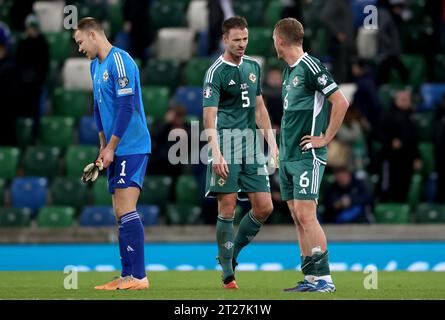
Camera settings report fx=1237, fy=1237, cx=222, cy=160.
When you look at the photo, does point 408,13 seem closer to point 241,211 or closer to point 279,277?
point 241,211

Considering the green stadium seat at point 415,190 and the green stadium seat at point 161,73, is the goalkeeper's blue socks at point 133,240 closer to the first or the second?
the green stadium seat at point 415,190

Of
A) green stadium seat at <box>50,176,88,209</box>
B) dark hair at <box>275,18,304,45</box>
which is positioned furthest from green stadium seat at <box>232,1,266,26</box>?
dark hair at <box>275,18,304,45</box>

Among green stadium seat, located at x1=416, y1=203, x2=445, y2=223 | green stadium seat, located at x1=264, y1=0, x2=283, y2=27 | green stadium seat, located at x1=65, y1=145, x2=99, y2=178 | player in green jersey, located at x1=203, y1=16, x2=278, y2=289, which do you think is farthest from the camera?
green stadium seat, located at x1=264, y1=0, x2=283, y2=27

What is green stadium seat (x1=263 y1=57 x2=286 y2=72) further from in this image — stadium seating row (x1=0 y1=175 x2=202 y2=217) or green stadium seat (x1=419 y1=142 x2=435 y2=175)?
green stadium seat (x1=419 y1=142 x2=435 y2=175)

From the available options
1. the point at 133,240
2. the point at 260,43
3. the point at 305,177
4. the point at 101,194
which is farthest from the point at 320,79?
the point at 260,43

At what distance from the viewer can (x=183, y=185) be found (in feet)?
56.4

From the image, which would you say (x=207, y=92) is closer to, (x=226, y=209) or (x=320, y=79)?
(x=226, y=209)

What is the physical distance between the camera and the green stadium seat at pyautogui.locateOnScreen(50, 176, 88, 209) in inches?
681

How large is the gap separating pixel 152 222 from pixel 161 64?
318 cm

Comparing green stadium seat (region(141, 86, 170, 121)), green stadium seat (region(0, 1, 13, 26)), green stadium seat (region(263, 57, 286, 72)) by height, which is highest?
green stadium seat (region(0, 1, 13, 26))

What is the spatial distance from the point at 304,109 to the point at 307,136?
0.23 m

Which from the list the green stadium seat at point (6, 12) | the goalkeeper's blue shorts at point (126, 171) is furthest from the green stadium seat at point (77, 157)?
the goalkeeper's blue shorts at point (126, 171)

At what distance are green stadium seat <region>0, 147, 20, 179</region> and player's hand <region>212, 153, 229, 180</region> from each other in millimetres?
7561
